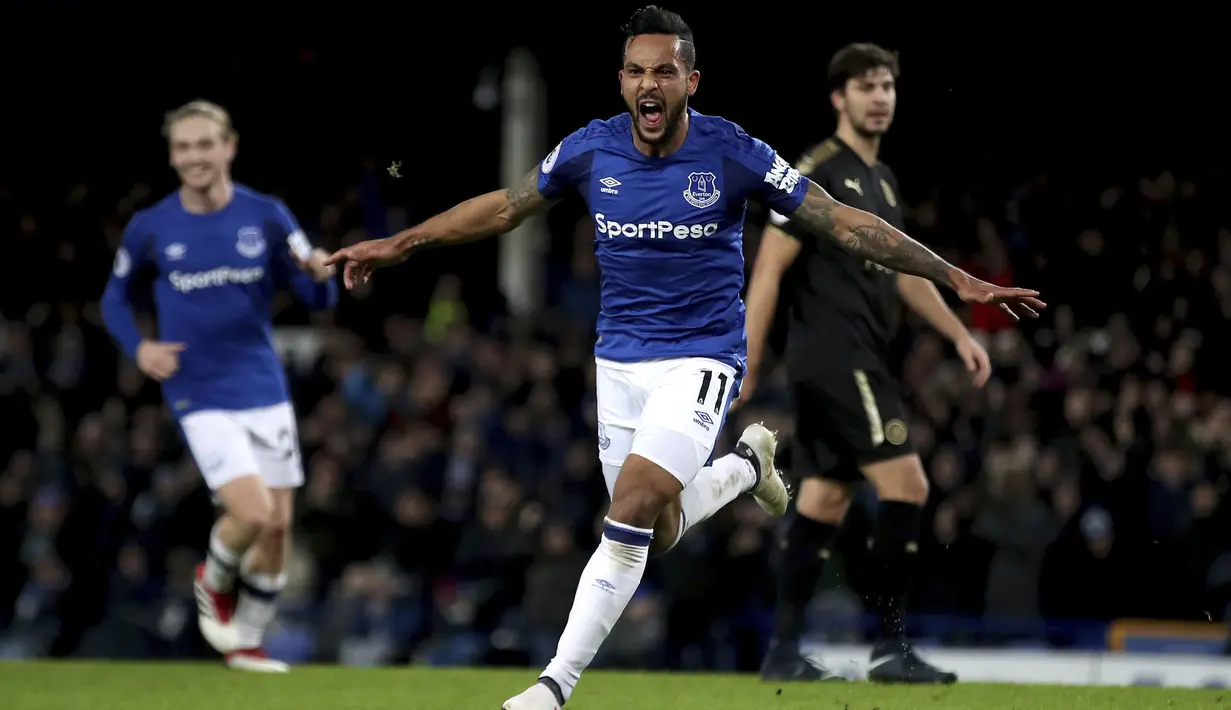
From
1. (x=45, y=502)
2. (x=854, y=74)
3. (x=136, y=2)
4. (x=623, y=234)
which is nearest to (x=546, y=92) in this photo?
(x=136, y=2)

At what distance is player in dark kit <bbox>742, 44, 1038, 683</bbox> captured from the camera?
7.98m

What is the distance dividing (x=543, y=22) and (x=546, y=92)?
2076 millimetres

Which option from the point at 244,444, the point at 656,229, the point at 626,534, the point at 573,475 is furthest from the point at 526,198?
the point at 573,475

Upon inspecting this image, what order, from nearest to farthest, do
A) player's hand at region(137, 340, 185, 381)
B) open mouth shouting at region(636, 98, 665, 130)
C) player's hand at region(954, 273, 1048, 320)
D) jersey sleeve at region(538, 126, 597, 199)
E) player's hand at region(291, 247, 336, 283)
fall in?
player's hand at region(954, 273, 1048, 320), open mouth shouting at region(636, 98, 665, 130), jersey sleeve at region(538, 126, 597, 199), player's hand at region(137, 340, 185, 381), player's hand at region(291, 247, 336, 283)

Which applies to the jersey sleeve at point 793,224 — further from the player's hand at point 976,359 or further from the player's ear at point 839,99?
the player's hand at point 976,359

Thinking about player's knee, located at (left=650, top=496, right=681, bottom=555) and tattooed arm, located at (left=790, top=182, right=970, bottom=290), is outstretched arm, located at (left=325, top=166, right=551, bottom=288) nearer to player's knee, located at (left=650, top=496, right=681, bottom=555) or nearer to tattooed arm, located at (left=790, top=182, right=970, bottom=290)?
tattooed arm, located at (left=790, top=182, right=970, bottom=290)

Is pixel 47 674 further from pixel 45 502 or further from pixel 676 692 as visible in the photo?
pixel 45 502

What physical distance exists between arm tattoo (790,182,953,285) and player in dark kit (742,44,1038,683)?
4.15 feet

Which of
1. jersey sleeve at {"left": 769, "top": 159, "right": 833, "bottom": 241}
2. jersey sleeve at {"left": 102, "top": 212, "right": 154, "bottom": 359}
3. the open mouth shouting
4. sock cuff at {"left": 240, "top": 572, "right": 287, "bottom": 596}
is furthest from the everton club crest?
sock cuff at {"left": 240, "top": 572, "right": 287, "bottom": 596}

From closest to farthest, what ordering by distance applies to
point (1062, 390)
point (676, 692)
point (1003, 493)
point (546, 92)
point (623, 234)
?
point (623, 234) < point (676, 692) < point (1003, 493) < point (1062, 390) < point (546, 92)

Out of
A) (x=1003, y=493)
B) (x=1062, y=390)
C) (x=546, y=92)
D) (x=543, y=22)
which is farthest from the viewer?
(x=546, y=92)

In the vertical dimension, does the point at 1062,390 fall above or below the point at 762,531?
above

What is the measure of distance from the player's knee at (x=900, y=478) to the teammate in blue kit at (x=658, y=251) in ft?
4.61

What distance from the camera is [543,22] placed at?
18.0 m
